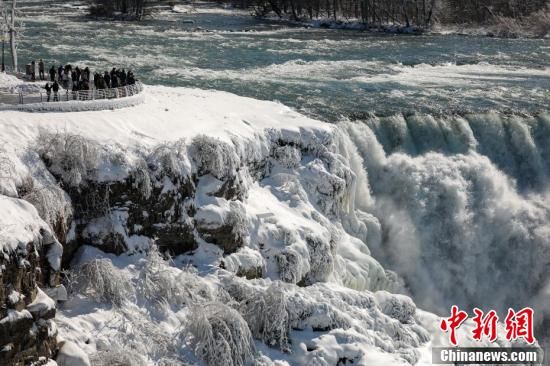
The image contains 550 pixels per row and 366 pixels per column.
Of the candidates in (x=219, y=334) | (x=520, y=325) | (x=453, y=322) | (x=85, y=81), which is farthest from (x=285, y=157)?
(x=520, y=325)

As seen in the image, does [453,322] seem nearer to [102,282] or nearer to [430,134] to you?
[430,134]

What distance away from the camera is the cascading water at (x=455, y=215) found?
2833cm

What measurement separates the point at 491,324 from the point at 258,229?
8674mm

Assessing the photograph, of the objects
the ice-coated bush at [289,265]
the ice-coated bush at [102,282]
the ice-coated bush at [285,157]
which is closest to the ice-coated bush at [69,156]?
the ice-coated bush at [102,282]

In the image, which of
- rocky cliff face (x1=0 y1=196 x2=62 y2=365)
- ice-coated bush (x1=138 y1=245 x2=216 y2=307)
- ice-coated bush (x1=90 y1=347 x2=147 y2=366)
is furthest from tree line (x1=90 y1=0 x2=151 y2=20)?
ice-coated bush (x1=90 y1=347 x2=147 y2=366)

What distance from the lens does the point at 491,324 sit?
82.0ft

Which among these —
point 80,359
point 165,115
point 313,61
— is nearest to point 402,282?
point 165,115

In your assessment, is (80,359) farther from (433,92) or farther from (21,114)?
(433,92)

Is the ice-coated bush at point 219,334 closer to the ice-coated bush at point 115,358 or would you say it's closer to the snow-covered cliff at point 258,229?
the snow-covered cliff at point 258,229

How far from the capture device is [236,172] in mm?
22359

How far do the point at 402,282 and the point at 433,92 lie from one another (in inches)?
584

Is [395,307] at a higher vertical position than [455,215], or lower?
lower

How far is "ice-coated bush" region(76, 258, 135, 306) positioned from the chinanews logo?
9.21 meters

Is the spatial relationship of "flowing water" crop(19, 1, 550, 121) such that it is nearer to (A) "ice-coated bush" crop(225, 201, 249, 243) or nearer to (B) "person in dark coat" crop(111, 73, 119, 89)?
(B) "person in dark coat" crop(111, 73, 119, 89)
